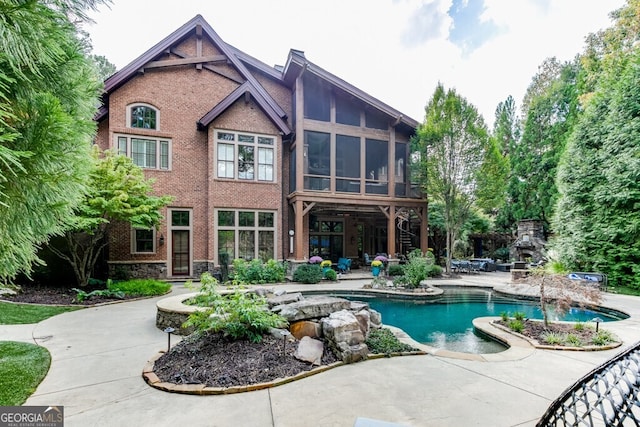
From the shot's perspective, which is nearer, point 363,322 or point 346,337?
point 346,337

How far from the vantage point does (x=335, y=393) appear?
320 cm

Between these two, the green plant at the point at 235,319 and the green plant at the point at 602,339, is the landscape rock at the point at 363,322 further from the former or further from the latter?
the green plant at the point at 602,339

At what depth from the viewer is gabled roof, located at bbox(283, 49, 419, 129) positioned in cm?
1266

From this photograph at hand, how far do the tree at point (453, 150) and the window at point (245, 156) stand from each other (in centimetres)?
706

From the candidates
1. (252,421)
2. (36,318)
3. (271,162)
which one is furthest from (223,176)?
(252,421)

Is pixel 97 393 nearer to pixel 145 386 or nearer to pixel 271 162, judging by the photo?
pixel 145 386

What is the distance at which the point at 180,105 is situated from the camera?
12141mm

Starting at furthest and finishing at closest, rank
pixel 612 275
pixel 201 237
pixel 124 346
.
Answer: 1. pixel 201 237
2. pixel 612 275
3. pixel 124 346

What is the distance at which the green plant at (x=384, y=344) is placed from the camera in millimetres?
4438

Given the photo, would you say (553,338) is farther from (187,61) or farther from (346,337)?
(187,61)

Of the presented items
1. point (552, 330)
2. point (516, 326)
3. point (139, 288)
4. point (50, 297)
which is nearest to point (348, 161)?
point (139, 288)

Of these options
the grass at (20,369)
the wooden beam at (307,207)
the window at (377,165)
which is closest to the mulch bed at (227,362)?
the grass at (20,369)

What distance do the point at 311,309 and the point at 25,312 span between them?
639 cm

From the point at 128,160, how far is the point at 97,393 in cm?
846
